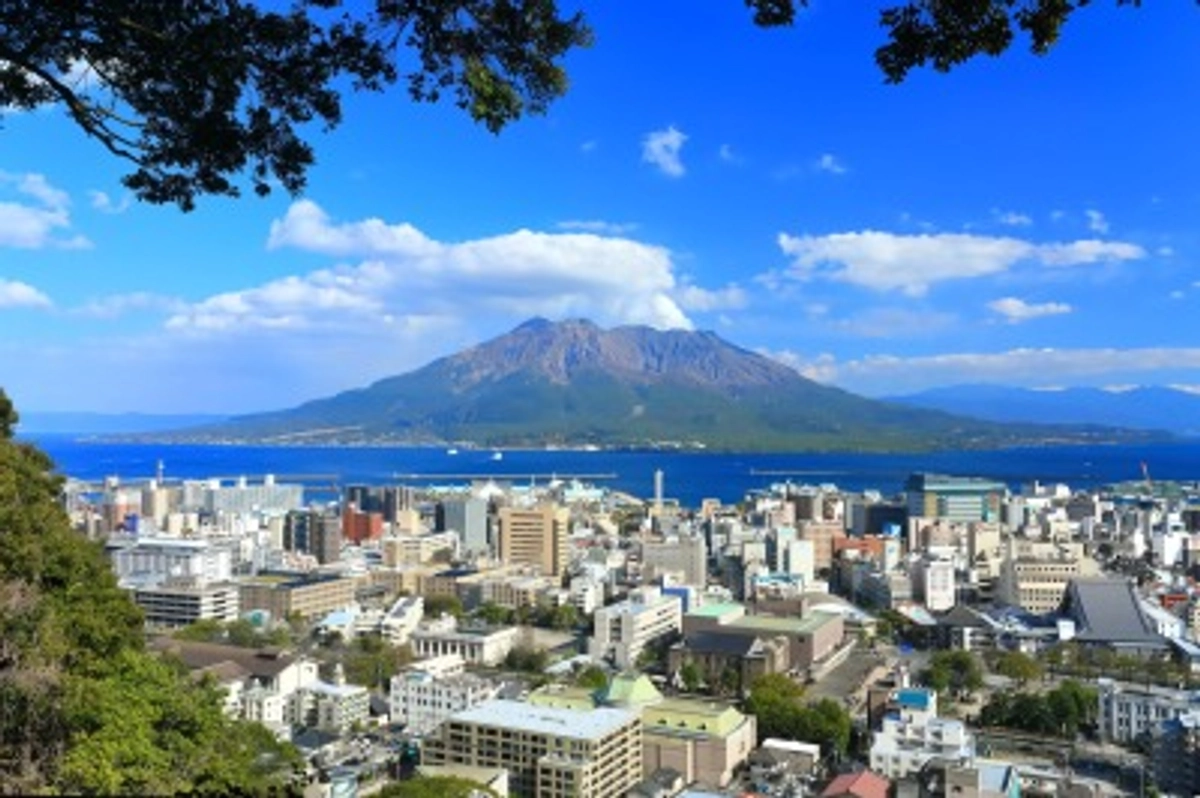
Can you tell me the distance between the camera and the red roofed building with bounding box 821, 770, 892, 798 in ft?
25.1

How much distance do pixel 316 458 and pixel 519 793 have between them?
57.6 m

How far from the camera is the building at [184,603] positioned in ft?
52.5

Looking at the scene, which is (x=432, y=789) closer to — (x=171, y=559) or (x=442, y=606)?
(x=442, y=606)

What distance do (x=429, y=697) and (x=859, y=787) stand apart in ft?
15.9

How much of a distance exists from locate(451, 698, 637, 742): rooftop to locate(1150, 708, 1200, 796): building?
4549 mm

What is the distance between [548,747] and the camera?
27.2 ft

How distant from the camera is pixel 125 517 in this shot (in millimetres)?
26031

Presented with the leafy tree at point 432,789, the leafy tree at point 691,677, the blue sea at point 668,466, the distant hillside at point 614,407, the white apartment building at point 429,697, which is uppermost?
the distant hillside at point 614,407

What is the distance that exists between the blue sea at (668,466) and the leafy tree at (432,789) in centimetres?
2971

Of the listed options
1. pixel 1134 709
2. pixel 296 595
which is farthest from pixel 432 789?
pixel 296 595

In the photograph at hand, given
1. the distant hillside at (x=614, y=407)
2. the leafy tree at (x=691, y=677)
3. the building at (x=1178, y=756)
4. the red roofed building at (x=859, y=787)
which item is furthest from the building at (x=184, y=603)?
the distant hillside at (x=614, y=407)

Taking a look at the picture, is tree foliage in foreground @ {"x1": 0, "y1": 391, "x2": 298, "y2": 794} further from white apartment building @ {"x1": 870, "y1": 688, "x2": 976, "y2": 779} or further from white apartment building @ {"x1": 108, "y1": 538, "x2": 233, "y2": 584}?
white apartment building @ {"x1": 108, "y1": 538, "x2": 233, "y2": 584}

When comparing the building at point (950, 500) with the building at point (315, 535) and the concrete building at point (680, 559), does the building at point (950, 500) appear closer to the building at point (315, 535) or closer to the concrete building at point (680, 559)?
the concrete building at point (680, 559)

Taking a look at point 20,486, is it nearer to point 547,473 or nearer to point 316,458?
point 547,473
